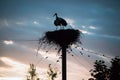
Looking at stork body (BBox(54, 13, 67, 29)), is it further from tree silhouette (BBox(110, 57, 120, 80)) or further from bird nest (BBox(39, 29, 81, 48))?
tree silhouette (BBox(110, 57, 120, 80))

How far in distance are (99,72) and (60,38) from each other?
14.9 metres

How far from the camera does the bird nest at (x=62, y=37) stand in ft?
62.2

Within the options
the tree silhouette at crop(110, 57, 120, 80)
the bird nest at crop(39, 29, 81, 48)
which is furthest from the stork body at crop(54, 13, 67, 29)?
the tree silhouette at crop(110, 57, 120, 80)

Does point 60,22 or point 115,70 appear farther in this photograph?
point 115,70

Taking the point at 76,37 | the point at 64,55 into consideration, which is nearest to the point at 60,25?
the point at 76,37

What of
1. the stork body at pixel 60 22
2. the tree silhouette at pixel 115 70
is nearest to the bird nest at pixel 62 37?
the stork body at pixel 60 22

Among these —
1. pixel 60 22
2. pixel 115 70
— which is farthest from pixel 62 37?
pixel 115 70

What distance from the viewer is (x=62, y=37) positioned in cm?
1894

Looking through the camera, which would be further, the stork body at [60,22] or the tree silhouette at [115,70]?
the tree silhouette at [115,70]

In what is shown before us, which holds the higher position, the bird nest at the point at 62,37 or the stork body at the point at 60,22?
the stork body at the point at 60,22

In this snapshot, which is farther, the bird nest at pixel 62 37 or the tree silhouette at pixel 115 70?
the tree silhouette at pixel 115 70

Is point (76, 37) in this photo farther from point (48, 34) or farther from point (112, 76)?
point (112, 76)

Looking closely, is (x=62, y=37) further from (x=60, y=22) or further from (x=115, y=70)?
(x=115, y=70)

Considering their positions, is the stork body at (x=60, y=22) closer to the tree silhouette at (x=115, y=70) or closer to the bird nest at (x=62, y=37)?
the bird nest at (x=62, y=37)
